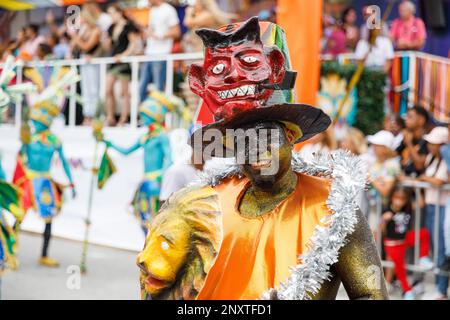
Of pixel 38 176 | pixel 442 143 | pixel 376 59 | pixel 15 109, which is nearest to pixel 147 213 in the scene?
pixel 38 176

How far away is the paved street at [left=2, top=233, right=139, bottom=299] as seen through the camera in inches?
258

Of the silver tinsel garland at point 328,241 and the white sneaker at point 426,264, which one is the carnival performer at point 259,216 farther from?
the white sneaker at point 426,264

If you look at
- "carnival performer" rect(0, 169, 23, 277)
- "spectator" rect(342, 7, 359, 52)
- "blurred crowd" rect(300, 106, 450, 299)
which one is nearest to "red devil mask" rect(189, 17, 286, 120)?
"carnival performer" rect(0, 169, 23, 277)

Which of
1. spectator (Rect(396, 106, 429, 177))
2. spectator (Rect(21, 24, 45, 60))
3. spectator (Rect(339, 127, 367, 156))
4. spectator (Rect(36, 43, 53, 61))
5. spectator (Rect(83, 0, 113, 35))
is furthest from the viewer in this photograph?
spectator (Rect(21, 24, 45, 60))

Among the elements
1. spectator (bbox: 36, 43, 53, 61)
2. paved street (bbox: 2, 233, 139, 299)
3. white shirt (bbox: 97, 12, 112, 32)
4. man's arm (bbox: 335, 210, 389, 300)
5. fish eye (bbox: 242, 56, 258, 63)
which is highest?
white shirt (bbox: 97, 12, 112, 32)

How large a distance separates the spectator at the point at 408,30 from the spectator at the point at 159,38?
2.63m

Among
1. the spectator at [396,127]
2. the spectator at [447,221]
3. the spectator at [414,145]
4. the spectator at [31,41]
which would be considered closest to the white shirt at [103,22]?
the spectator at [31,41]

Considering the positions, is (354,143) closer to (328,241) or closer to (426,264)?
(426,264)

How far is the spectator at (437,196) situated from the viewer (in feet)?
20.4

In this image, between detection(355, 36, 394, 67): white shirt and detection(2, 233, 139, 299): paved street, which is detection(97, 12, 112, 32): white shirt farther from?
detection(355, 36, 394, 67): white shirt

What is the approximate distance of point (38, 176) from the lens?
7664mm

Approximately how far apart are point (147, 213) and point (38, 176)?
1.15 meters

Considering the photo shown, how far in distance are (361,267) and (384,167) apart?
4.44m
